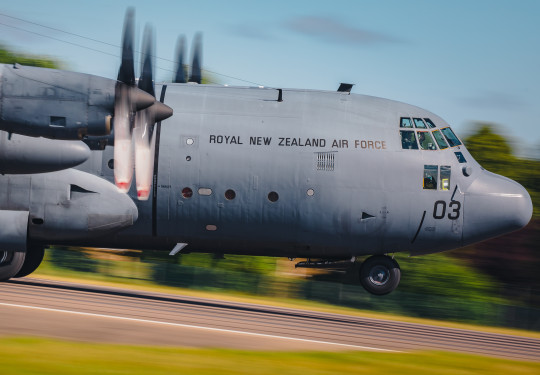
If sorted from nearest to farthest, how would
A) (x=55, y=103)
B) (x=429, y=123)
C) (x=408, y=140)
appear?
(x=55, y=103)
(x=408, y=140)
(x=429, y=123)

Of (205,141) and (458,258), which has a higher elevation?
(205,141)

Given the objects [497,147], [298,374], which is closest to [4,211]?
[298,374]

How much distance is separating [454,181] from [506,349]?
170 inches

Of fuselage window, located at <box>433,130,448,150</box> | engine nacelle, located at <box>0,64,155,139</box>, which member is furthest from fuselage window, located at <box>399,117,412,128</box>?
engine nacelle, located at <box>0,64,155,139</box>

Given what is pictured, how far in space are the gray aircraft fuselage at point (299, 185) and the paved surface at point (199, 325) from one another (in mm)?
1722

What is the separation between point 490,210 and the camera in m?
18.7

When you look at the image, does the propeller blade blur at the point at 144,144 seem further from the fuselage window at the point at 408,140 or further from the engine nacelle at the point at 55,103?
the fuselage window at the point at 408,140

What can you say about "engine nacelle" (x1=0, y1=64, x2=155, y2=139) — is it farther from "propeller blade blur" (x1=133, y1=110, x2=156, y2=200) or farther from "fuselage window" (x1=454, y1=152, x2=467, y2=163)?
"fuselage window" (x1=454, y1=152, x2=467, y2=163)

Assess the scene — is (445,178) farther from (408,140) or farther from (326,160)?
(326,160)

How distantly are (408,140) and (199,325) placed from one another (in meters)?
7.20

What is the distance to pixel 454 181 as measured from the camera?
18703 millimetres

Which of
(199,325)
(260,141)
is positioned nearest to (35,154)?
(199,325)

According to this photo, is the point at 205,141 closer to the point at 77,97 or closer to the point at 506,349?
the point at 77,97

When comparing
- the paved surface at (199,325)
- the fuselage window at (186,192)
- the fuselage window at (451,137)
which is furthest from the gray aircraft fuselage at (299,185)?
the paved surface at (199,325)
